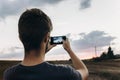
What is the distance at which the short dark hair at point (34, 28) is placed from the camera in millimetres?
4684

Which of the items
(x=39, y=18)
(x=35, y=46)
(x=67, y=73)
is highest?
(x=39, y=18)

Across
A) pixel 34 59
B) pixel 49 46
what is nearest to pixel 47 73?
pixel 34 59

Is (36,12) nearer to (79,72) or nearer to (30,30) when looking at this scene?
(30,30)

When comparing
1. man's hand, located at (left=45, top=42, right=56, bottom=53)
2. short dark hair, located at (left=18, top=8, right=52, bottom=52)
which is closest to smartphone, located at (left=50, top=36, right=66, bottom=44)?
man's hand, located at (left=45, top=42, right=56, bottom=53)

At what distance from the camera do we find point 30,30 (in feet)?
15.4

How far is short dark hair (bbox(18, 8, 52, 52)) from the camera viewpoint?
468 centimetres

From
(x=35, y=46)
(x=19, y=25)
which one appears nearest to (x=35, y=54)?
(x=35, y=46)

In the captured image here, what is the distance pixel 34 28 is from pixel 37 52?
0.27 m

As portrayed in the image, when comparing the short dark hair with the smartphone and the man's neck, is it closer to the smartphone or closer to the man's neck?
the man's neck

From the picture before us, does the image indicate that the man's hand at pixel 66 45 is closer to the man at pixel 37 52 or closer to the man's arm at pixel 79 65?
the man's arm at pixel 79 65

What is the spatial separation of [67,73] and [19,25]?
30.4 inches

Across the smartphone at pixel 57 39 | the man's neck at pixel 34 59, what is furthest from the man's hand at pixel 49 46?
the man's neck at pixel 34 59

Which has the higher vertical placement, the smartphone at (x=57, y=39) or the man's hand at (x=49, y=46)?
the smartphone at (x=57, y=39)

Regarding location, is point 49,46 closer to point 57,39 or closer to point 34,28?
point 57,39
